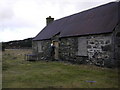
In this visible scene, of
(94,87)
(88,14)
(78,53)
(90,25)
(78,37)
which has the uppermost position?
(88,14)

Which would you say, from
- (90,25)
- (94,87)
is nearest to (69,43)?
(90,25)

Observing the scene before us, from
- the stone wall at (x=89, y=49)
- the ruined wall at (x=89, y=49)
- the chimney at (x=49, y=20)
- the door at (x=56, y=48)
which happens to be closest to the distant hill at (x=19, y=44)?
the chimney at (x=49, y=20)

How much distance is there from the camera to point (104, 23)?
1577 cm

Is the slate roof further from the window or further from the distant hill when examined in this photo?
the distant hill

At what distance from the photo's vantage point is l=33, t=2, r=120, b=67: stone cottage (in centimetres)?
1416

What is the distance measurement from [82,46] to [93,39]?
5.63 feet

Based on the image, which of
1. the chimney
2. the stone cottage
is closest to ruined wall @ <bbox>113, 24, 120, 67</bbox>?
the stone cottage

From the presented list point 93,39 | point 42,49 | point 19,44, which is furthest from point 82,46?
point 19,44

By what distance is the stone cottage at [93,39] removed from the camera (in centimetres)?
1416

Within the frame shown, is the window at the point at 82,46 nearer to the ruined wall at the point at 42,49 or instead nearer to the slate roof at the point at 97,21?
the slate roof at the point at 97,21

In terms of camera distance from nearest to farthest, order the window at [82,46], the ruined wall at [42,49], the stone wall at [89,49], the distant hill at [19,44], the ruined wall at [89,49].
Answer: the stone wall at [89,49] → the ruined wall at [89,49] → the window at [82,46] → the ruined wall at [42,49] → the distant hill at [19,44]

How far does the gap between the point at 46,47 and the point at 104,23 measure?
1036 cm

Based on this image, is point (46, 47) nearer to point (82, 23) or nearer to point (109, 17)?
point (82, 23)

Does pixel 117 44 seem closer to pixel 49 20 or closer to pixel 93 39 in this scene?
pixel 93 39
